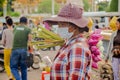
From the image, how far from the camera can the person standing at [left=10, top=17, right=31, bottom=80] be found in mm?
8930

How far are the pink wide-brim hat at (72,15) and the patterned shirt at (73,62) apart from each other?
0.43 feet

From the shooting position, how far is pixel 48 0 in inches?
3681

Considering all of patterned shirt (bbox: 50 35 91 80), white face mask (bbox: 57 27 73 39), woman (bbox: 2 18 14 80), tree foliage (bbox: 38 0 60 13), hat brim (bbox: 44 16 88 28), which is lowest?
tree foliage (bbox: 38 0 60 13)

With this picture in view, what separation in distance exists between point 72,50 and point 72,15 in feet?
1.07

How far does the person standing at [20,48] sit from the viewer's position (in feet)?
29.3

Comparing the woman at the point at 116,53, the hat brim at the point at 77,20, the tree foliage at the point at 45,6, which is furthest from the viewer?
the tree foliage at the point at 45,6

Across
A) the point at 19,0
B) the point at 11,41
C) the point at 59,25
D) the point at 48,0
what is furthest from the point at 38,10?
the point at 59,25

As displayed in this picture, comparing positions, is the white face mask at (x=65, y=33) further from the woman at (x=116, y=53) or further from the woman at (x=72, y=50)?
the woman at (x=116, y=53)

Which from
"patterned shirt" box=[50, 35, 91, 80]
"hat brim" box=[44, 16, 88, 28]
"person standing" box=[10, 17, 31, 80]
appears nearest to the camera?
"patterned shirt" box=[50, 35, 91, 80]

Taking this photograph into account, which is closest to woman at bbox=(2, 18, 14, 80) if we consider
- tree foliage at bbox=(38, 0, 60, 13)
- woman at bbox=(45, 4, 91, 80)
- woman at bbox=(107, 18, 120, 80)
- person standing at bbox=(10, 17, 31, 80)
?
person standing at bbox=(10, 17, 31, 80)

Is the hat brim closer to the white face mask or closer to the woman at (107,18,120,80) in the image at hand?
the white face mask

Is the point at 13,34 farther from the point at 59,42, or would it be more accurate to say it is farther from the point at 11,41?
the point at 59,42

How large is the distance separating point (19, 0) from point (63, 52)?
79972mm

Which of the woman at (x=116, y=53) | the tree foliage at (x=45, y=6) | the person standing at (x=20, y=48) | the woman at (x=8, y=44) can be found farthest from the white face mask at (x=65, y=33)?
the tree foliage at (x=45, y=6)
